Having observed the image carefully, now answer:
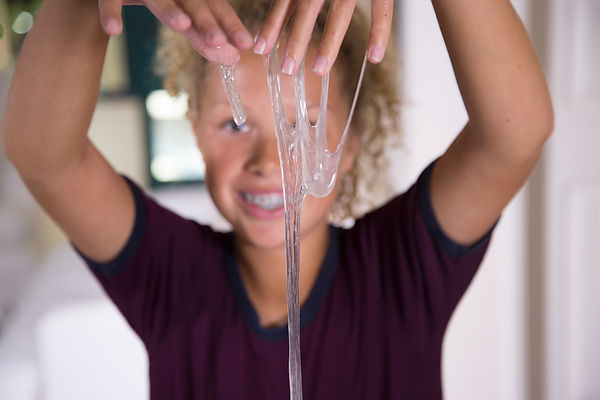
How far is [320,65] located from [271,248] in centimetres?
24

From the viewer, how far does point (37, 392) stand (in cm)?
96

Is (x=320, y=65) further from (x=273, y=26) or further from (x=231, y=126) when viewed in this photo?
(x=231, y=126)

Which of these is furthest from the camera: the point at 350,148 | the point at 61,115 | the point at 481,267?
the point at 481,267

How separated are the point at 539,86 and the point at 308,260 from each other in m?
0.24

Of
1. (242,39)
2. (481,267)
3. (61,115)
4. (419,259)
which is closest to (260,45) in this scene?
(242,39)

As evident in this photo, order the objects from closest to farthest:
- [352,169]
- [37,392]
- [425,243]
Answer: [425,243]
[352,169]
[37,392]

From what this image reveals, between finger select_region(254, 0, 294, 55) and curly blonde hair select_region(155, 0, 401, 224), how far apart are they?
18 centimetres

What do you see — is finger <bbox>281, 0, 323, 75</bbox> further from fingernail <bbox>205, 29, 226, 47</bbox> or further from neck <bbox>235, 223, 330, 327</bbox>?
neck <bbox>235, 223, 330, 327</bbox>

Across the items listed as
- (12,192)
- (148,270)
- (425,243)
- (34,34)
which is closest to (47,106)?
(34,34)

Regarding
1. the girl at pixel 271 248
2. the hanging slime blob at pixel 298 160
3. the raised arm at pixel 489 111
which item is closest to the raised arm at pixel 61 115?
the girl at pixel 271 248

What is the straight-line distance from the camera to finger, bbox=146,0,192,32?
265mm

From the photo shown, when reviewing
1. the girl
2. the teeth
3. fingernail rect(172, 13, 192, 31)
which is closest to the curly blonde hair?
the girl

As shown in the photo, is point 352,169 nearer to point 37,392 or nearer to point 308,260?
point 308,260

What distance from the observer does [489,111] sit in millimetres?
382
